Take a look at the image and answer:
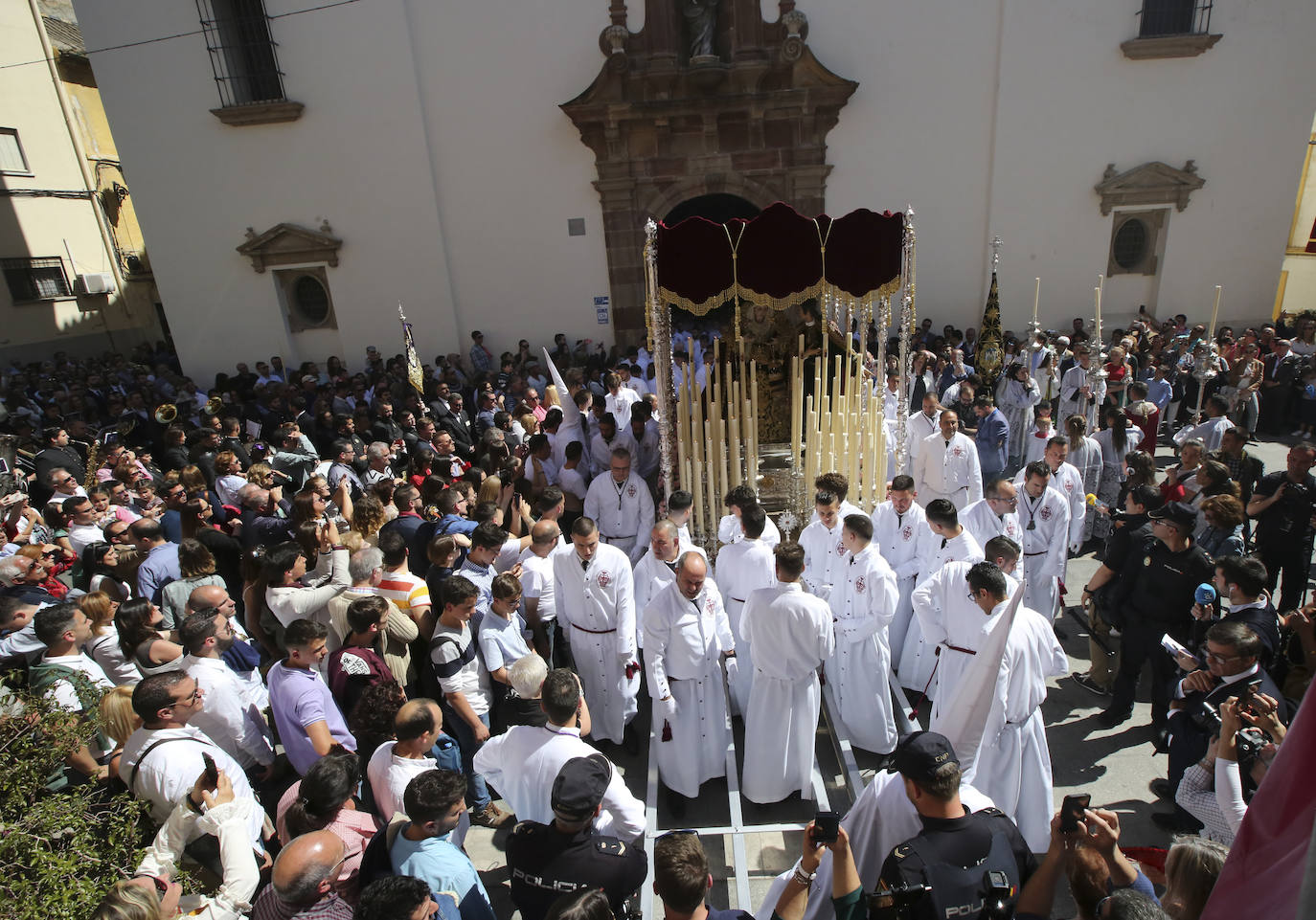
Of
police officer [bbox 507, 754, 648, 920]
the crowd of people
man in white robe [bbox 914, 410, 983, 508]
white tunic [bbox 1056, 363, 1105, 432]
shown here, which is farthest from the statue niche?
police officer [bbox 507, 754, 648, 920]

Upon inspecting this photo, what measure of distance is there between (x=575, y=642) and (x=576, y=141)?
1043 centimetres

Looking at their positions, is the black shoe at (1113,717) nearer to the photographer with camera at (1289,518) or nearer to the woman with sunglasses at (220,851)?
the photographer with camera at (1289,518)

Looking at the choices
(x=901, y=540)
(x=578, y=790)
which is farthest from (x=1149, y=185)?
(x=578, y=790)

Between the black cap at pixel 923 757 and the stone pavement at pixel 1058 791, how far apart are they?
151 centimetres

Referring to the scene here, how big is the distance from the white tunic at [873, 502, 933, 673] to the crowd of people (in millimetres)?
22

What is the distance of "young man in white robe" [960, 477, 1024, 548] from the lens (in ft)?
16.0

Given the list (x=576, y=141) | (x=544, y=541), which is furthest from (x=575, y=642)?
(x=576, y=141)

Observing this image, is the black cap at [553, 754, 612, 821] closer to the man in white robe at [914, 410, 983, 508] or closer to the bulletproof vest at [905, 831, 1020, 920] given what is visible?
the bulletproof vest at [905, 831, 1020, 920]

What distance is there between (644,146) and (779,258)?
750cm

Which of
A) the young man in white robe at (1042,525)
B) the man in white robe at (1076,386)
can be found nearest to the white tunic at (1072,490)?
the young man in white robe at (1042,525)

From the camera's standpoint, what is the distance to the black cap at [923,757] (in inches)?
87.7

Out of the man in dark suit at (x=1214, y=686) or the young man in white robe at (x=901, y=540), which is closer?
the man in dark suit at (x=1214, y=686)

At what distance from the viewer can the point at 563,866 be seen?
7.86 ft

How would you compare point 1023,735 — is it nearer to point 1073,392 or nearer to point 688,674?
point 688,674
